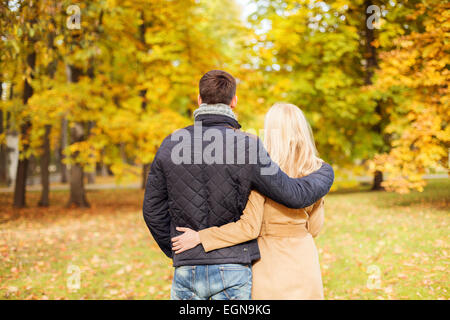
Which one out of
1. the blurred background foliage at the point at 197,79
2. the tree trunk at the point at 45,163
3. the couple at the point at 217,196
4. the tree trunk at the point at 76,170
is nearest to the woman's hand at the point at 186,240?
the couple at the point at 217,196

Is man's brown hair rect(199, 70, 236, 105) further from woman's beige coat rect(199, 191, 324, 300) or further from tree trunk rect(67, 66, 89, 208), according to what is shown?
tree trunk rect(67, 66, 89, 208)

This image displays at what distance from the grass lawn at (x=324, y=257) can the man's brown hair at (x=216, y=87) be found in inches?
146

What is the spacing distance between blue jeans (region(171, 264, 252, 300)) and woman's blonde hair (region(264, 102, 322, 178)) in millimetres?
688

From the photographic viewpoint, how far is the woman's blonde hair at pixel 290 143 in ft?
8.32

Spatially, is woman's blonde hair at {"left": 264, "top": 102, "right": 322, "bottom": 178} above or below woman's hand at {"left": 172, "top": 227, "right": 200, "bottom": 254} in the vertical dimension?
above

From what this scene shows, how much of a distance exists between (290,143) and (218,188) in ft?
1.96

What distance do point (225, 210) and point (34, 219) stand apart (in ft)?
34.7

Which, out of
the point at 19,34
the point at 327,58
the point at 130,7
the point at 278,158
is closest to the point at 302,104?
the point at 327,58

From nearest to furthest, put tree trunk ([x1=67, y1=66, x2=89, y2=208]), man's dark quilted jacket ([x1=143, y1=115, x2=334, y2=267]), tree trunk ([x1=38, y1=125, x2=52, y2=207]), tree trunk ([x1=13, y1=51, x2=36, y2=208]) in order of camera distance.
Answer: man's dark quilted jacket ([x1=143, y1=115, x2=334, y2=267]) < tree trunk ([x1=13, y1=51, x2=36, y2=208]) < tree trunk ([x1=67, y1=66, x2=89, y2=208]) < tree trunk ([x1=38, y1=125, x2=52, y2=207])

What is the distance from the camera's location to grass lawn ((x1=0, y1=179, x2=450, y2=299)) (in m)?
5.30

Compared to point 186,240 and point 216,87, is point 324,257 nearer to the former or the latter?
point 186,240

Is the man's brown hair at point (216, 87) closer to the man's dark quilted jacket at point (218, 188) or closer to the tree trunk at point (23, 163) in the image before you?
the man's dark quilted jacket at point (218, 188)

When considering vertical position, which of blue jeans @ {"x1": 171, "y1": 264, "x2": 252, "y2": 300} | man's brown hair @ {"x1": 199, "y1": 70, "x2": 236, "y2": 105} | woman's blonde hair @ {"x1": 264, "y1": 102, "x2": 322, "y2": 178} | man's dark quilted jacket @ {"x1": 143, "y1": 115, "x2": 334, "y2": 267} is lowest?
blue jeans @ {"x1": 171, "y1": 264, "x2": 252, "y2": 300}

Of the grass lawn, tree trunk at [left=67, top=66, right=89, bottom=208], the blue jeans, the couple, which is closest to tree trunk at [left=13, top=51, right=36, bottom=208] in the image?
tree trunk at [left=67, top=66, right=89, bottom=208]
